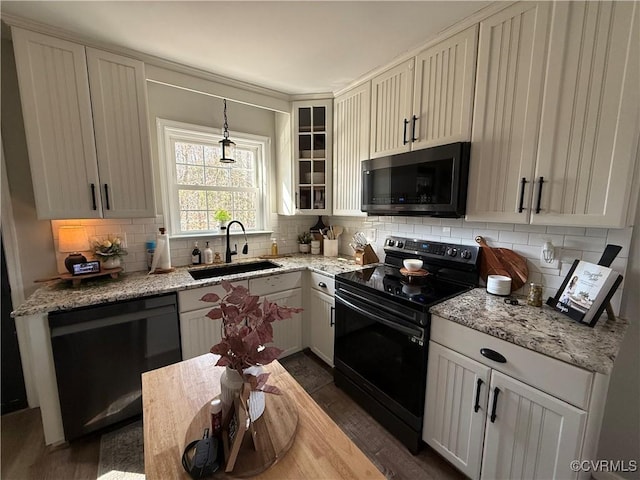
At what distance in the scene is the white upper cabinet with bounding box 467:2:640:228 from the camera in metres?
1.11

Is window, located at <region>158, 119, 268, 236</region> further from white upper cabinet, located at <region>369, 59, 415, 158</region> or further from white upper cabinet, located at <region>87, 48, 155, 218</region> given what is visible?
white upper cabinet, located at <region>369, 59, 415, 158</region>

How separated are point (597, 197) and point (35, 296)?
10.0 ft

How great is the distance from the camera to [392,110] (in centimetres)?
201

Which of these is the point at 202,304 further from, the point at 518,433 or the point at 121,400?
the point at 518,433

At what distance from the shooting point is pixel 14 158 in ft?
5.79

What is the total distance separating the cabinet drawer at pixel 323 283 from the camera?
85.4 inches

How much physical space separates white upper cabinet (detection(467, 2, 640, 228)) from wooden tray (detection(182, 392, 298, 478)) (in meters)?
1.48

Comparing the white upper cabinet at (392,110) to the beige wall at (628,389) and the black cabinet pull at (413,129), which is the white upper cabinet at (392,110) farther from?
the beige wall at (628,389)

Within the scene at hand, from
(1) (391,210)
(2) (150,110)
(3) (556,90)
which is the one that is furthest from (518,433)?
(2) (150,110)

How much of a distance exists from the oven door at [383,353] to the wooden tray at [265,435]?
2.71 feet

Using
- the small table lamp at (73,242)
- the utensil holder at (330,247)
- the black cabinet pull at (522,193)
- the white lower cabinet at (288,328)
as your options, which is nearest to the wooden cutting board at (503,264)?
the black cabinet pull at (522,193)

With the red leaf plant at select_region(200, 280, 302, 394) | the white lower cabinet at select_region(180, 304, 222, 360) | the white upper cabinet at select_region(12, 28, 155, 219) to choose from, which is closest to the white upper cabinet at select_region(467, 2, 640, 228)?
the red leaf plant at select_region(200, 280, 302, 394)

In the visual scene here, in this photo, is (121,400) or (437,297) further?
(121,400)

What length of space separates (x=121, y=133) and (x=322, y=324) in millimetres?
2128
